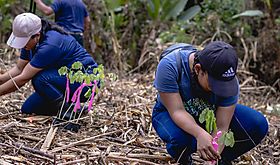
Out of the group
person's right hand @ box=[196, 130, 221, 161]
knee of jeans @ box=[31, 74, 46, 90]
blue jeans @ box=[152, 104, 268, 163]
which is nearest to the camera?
person's right hand @ box=[196, 130, 221, 161]

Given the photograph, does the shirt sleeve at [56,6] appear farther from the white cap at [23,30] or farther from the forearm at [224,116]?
the forearm at [224,116]

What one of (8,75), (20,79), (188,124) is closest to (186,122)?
(188,124)

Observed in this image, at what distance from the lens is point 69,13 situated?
582 cm

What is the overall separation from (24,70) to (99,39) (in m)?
3.99

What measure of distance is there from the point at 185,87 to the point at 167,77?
16 centimetres

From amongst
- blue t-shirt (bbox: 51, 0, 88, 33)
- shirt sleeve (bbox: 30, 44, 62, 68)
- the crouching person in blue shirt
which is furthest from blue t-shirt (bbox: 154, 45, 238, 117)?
blue t-shirt (bbox: 51, 0, 88, 33)

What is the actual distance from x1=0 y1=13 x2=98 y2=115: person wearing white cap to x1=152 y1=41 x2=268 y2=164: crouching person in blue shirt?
37.7 inches

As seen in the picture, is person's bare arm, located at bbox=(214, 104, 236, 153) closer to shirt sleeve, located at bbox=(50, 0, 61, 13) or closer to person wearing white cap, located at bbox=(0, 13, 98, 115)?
person wearing white cap, located at bbox=(0, 13, 98, 115)

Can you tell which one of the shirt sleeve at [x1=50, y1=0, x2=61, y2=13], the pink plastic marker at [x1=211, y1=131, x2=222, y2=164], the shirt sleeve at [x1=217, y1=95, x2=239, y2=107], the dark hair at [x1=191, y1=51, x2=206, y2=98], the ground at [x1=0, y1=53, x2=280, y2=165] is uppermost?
the shirt sleeve at [x1=50, y1=0, x2=61, y2=13]

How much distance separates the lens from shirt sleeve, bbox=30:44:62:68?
154 inches

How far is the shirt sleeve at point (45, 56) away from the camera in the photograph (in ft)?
12.8

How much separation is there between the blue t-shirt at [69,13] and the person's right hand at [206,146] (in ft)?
9.99

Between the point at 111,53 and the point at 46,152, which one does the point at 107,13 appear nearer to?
the point at 111,53

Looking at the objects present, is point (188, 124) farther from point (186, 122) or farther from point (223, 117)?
point (223, 117)
